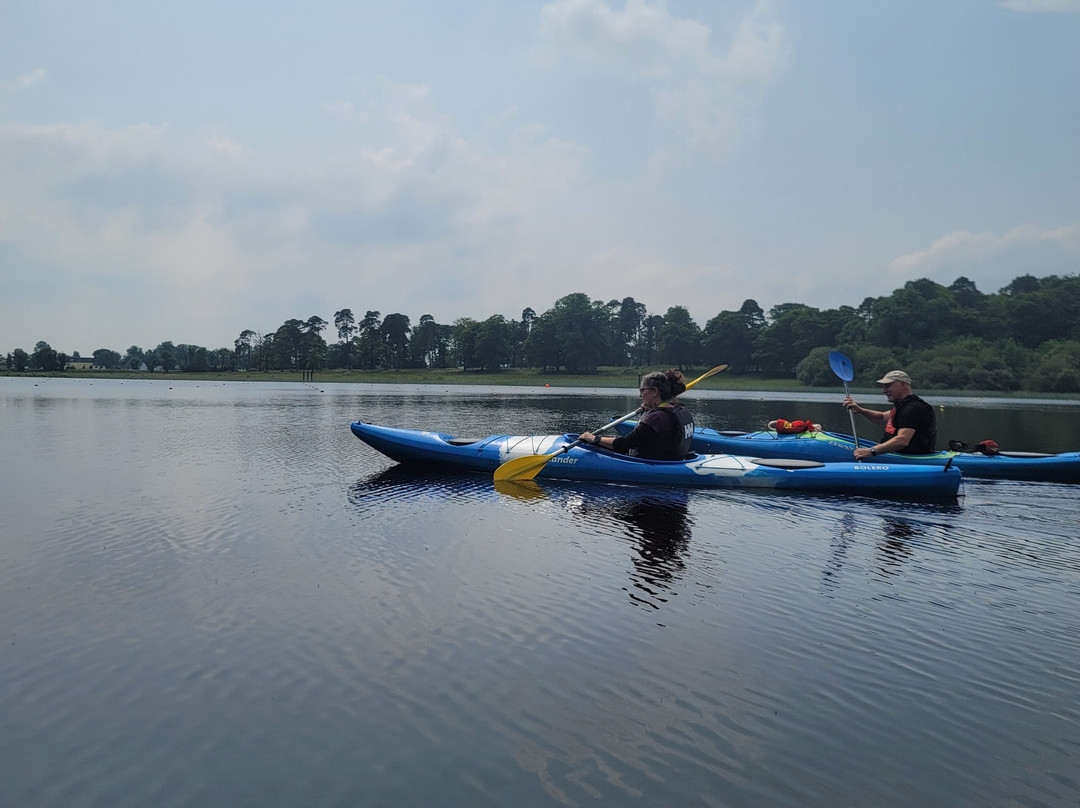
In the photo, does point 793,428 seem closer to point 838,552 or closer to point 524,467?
point 524,467

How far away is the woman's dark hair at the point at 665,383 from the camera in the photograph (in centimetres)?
1318

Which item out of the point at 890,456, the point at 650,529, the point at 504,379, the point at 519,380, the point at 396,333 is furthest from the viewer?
the point at 396,333

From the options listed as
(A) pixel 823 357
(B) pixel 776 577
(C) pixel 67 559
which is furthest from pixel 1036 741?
(A) pixel 823 357

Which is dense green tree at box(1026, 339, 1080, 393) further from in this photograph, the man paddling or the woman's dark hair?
the woman's dark hair

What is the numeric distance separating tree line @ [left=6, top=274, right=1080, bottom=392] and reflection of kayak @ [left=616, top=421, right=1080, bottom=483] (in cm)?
7042

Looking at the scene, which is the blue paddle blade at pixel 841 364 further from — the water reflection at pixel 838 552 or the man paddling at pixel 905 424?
the water reflection at pixel 838 552

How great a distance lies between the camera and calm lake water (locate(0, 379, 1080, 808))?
3.96 metres

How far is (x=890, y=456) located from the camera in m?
14.2

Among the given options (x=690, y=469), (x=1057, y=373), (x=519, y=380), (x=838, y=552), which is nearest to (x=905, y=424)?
(x=690, y=469)

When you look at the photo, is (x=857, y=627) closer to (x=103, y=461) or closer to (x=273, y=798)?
(x=273, y=798)

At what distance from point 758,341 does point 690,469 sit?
114877 millimetres

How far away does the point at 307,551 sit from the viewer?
28.7 ft

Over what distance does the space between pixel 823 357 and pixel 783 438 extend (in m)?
83.4

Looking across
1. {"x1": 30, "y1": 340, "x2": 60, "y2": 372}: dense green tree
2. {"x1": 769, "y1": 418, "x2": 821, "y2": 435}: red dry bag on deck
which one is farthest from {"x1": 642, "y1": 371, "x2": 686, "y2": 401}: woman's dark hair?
{"x1": 30, "y1": 340, "x2": 60, "y2": 372}: dense green tree
